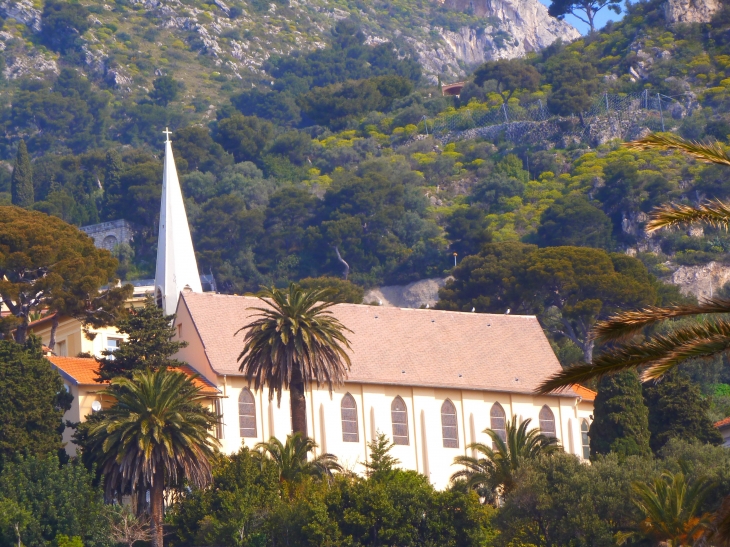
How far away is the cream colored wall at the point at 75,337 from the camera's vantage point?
67438mm

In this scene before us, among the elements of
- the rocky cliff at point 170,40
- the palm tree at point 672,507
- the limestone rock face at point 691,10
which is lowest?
the palm tree at point 672,507

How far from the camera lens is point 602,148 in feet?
396

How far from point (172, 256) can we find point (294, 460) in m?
18.8

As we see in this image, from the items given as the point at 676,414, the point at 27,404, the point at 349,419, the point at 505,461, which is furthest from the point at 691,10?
the point at 27,404

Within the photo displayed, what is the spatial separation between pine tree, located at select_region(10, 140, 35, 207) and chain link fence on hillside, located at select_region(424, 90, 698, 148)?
36.3 metres

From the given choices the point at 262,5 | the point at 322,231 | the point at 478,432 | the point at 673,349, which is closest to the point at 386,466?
the point at 478,432

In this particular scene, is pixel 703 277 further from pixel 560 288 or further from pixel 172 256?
pixel 172 256

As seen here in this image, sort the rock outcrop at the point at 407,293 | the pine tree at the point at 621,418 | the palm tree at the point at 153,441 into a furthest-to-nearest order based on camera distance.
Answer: the rock outcrop at the point at 407,293 < the pine tree at the point at 621,418 < the palm tree at the point at 153,441

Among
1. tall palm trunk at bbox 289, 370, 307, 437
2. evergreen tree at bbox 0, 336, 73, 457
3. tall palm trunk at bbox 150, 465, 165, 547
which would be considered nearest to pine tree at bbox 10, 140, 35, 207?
evergreen tree at bbox 0, 336, 73, 457

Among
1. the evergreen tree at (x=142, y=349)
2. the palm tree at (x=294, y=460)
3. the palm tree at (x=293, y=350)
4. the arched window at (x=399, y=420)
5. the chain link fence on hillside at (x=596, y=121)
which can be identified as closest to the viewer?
the palm tree at (x=294, y=460)

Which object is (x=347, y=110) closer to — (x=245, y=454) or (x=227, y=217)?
(x=227, y=217)

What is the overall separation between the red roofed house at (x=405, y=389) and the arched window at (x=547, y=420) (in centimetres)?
4

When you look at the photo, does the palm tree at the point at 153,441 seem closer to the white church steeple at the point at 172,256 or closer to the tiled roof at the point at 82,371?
the tiled roof at the point at 82,371

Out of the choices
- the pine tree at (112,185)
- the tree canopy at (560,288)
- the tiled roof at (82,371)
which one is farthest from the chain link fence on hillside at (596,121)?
the tiled roof at (82,371)
